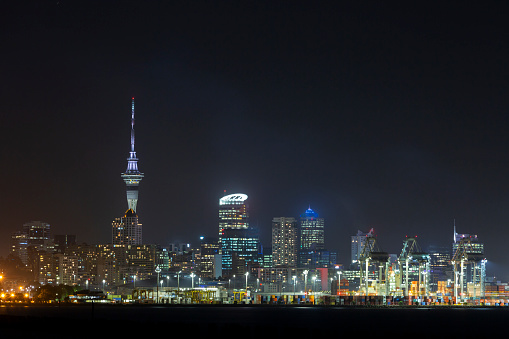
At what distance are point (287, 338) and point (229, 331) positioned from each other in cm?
874

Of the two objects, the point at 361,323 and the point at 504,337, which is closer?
the point at 504,337

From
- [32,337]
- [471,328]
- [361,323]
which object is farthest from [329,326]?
[32,337]

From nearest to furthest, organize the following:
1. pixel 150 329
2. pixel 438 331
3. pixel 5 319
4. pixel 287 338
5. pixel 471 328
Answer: pixel 287 338 → pixel 150 329 → pixel 5 319 → pixel 438 331 → pixel 471 328

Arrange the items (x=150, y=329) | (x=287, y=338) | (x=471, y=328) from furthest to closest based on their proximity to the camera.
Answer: (x=471, y=328), (x=150, y=329), (x=287, y=338)

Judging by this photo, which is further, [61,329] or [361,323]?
[361,323]

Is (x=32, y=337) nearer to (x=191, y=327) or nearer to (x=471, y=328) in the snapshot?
(x=191, y=327)

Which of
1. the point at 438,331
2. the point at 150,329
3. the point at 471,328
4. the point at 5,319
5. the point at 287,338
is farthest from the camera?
the point at 471,328

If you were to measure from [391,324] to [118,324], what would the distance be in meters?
60.0

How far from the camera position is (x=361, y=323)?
14988 centimetres

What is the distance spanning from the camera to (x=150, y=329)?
97.4 metres

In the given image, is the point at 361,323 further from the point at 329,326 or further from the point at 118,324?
the point at 118,324

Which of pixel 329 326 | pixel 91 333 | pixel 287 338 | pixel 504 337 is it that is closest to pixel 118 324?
pixel 91 333

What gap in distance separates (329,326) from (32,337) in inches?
2282

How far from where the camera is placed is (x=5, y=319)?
113m
